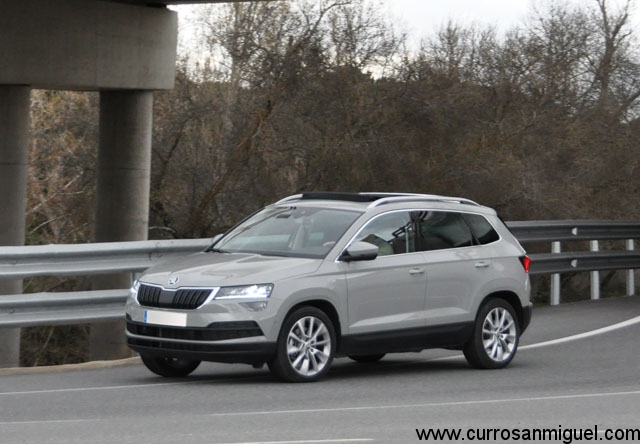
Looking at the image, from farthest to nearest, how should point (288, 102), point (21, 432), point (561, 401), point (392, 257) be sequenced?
point (288, 102), point (392, 257), point (561, 401), point (21, 432)

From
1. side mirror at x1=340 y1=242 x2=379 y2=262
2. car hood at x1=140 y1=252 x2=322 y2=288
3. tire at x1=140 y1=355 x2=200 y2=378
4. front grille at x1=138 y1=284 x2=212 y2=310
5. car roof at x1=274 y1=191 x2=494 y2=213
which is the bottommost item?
tire at x1=140 y1=355 x2=200 y2=378

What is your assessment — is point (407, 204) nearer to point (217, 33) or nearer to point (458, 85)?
point (458, 85)

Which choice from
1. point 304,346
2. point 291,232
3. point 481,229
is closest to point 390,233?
point 291,232

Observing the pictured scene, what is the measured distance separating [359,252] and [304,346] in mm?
918

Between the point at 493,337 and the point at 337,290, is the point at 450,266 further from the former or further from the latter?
the point at 337,290

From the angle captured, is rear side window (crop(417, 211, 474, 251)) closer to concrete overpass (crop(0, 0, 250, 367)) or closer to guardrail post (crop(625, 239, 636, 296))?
concrete overpass (crop(0, 0, 250, 367))

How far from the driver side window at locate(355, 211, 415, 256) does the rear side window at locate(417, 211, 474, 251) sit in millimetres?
144

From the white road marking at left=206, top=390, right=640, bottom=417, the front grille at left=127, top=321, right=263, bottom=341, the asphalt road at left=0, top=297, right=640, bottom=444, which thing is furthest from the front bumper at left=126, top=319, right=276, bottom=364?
the white road marking at left=206, top=390, right=640, bottom=417

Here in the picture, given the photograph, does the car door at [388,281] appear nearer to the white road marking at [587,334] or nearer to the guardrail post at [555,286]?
the white road marking at [587,334]

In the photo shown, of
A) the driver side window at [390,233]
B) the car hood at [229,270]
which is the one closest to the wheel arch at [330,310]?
the car hood at [229,270]

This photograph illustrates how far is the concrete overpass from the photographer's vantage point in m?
18.8

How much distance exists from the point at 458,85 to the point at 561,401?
1188 centimetres

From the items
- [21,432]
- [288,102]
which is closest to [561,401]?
[21,432]

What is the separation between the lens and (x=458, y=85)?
20.7 meters
